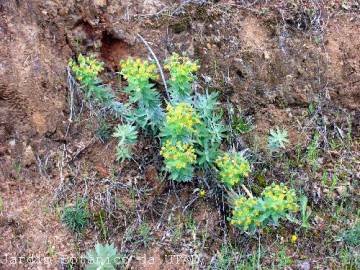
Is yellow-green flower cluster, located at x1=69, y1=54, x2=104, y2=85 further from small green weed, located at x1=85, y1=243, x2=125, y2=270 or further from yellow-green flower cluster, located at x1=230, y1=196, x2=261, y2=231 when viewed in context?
yellow-green flower cluster, located at x1=230, y1=196, x2=261, y2=231

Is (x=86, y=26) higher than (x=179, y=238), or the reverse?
→ (x=86, y=26)

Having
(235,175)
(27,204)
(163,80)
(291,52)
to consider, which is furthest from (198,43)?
(27,204)

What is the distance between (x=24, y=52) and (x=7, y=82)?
0.23 m

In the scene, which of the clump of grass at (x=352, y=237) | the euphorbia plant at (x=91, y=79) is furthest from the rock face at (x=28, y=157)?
the clump of grass at (x=352, y=237)

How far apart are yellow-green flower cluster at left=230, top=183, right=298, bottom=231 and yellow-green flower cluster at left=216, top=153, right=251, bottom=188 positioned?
13cm

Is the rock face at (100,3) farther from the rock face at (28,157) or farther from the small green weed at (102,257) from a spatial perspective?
the small green weed at (102,257)

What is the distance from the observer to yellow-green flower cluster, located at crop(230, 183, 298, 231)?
10.6ft

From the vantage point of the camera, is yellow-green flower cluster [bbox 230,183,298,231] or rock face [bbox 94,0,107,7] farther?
rock face [bbox 94,0,107,7]

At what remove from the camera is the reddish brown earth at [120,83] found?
3400mm

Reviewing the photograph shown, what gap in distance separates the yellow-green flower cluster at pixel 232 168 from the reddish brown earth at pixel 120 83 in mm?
269

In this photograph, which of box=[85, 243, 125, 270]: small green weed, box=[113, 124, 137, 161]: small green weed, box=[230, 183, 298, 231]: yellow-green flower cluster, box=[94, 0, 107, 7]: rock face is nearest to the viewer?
box=[85, 243, 125, 270]: small green weed

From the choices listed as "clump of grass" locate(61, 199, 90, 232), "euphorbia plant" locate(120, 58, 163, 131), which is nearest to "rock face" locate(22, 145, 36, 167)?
"clump of grass" locate(61, 199, 90, 232)

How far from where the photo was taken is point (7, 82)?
11.4 feet

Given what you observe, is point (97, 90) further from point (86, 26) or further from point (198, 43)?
point (198, 43)
